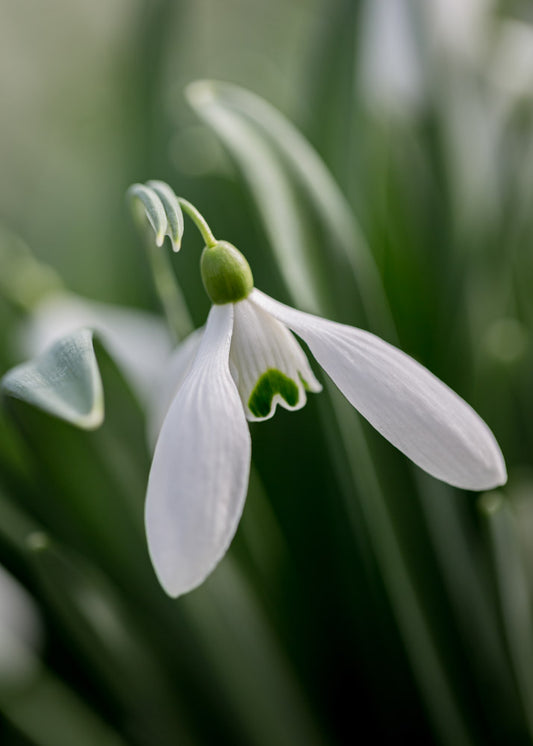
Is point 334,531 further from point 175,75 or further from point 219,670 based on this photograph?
point 175,75

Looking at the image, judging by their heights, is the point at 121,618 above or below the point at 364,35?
below

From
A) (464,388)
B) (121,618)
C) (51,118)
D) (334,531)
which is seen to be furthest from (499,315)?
(51,118)

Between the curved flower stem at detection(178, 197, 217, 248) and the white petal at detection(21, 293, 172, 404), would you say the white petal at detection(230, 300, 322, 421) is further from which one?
the white petal at detection(21, 293, 172, 404)

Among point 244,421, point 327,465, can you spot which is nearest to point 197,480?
point 244,421

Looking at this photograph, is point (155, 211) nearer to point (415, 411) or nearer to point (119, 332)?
point (415, 411)

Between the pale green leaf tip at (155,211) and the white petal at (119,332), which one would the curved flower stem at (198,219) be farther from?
the white petal at (119,332)

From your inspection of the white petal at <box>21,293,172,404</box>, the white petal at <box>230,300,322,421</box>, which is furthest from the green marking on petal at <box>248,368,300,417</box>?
the white petal at <box>21,293,172,404</box>
